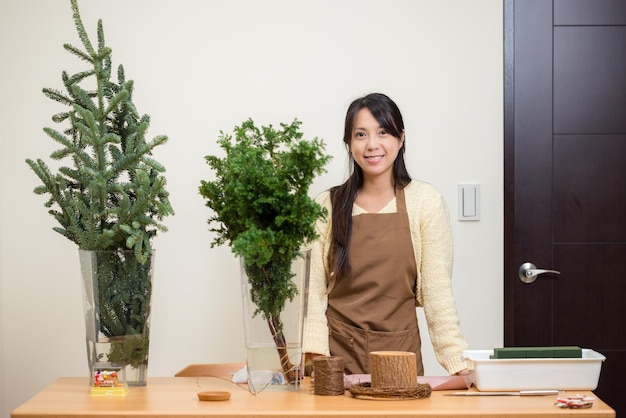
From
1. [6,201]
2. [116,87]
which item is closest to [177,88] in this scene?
[6,201]

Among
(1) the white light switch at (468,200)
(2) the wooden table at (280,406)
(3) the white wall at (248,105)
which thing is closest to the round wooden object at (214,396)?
(2) the wooden table at (280,406)

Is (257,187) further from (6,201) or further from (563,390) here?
(6,201)

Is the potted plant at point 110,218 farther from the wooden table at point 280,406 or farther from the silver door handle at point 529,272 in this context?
the silver door handle at point 529,272

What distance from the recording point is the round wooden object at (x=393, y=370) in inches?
75.5

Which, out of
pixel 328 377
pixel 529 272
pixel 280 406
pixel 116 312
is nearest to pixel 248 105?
pixel 529 272

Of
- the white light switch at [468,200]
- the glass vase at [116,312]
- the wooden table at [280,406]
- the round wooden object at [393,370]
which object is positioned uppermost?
the white light switch at [468,200]

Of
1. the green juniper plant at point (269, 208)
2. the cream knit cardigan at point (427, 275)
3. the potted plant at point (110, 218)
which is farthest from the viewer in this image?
the cream knit cardigan at point (427, 275)

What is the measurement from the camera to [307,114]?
10.6ft

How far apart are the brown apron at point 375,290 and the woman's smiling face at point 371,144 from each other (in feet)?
0.44

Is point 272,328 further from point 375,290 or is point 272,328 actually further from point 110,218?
point 375,290

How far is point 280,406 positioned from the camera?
6.07 feet

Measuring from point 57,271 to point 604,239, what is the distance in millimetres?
2017

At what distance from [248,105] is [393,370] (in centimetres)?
156

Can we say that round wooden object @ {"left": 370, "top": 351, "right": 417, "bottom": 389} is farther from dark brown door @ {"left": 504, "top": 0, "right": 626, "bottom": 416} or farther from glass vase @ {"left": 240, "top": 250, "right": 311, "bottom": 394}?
dark brown door @ {"left": 504, "top": 0, "right": 626, "bottom": 416}
